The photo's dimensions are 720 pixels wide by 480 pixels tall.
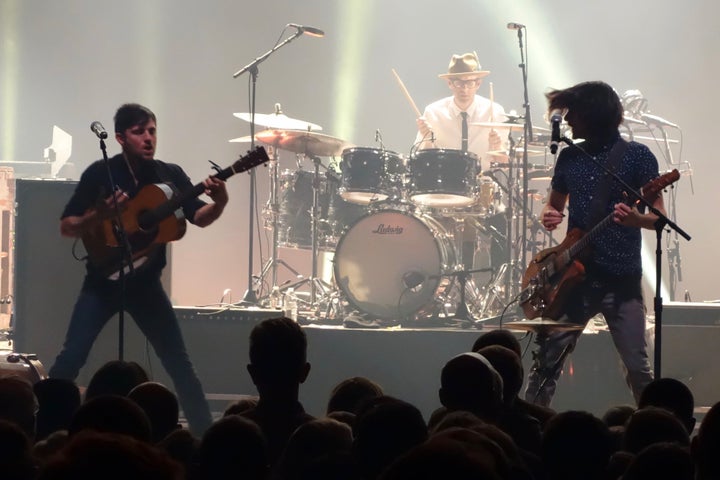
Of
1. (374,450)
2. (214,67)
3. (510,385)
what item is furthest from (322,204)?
(374,450)

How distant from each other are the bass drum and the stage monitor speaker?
3.05 meters

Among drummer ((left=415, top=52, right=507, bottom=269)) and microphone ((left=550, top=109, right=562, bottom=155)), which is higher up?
drummer ((left=415, top=52, right=507, bottom=269))

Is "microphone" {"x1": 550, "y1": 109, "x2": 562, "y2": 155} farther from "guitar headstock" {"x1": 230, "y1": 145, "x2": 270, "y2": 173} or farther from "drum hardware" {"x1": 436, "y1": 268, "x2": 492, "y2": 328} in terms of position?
"drum hardware" {"x1": 436, "y1": 268, "x2": 492, "y2": 328}

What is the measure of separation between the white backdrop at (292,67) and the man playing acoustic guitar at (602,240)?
1058 cm

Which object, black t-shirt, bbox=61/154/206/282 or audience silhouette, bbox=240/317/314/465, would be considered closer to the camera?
audience silhouette, bbox=240/317/314/465

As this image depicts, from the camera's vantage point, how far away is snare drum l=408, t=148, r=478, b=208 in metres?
11.9

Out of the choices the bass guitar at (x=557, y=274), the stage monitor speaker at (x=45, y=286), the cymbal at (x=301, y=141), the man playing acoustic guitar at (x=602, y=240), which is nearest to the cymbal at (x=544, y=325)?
the man playing acoustic guitar at (x=602, y=240)

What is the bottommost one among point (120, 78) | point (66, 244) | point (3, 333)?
point (3, 333)

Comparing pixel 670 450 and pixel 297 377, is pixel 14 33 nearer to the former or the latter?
pixel 297 377

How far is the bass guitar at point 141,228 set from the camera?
289 inches

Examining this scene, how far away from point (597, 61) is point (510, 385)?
1342 cm

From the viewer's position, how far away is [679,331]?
31.3 ft

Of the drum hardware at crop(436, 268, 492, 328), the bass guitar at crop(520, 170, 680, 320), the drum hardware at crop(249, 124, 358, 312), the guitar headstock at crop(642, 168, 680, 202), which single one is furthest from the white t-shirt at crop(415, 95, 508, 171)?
the guitar headstock at crop(642, 168, 680, 202)

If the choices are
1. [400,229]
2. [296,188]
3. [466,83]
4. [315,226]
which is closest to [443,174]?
[400,229]
